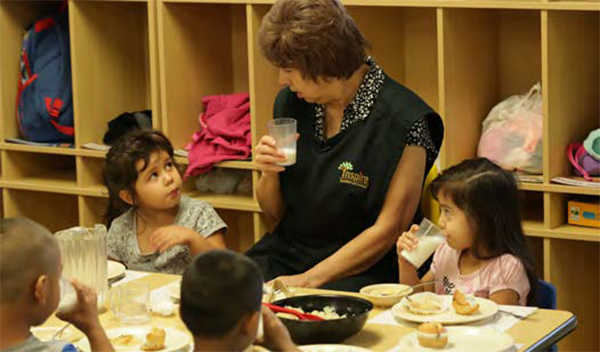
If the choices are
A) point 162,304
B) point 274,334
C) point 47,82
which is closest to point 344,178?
point 162,304

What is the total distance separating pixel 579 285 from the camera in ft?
12.6

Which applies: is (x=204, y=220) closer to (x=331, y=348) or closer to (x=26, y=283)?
(x=331, y=348)

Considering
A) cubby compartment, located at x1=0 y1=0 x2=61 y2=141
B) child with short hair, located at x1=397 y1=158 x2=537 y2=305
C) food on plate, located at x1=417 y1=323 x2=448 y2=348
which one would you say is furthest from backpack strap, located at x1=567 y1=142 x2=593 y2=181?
cubby compartment, located at x1=0 y1=0 x2=61 y2=141

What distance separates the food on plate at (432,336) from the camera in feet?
7.26

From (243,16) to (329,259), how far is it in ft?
5.26

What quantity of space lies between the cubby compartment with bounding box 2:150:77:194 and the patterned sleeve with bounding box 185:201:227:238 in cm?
126

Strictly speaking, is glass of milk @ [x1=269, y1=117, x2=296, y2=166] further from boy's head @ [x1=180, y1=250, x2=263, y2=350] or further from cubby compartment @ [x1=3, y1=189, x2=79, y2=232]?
cubby compartment @ [x1=3, y1=189, x2=79, y2=232]

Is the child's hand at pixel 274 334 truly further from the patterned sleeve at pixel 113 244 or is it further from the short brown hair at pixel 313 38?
the patterned sleeve at pixel 113 244

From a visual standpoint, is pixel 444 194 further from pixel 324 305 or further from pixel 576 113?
pixel 576 113

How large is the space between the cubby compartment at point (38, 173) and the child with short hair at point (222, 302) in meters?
2.76

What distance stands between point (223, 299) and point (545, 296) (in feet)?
3.78

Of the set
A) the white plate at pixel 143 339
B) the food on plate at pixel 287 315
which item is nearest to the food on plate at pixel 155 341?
the white plate at pixel 143 339

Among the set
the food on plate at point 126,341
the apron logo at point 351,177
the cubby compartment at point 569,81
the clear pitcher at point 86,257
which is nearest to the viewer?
the food on plate at point 126,341

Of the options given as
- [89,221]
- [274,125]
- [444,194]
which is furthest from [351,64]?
[89,221]
